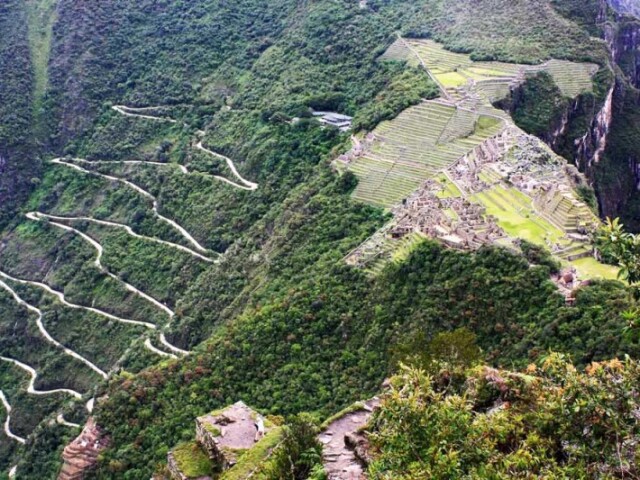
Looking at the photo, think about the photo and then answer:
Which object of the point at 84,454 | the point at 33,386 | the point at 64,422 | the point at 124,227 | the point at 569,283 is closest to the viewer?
the point at 569,283

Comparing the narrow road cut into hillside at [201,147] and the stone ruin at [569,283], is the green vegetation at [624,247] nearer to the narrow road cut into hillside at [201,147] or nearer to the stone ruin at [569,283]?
the stone ruin at [569,283]

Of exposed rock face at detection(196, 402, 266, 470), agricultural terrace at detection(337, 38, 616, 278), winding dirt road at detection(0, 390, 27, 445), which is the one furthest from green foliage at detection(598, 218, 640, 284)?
winding dirt road at detection(0, 390, 27, 445)

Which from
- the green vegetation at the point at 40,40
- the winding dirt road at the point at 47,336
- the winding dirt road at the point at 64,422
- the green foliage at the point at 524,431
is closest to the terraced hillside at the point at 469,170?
the green foliage at the point at 524,431

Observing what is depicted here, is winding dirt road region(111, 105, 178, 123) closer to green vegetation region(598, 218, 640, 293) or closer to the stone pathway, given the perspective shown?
the stone pathway

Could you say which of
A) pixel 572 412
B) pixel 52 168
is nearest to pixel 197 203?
pixel 52 168

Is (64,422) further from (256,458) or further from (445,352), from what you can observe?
(445,352)

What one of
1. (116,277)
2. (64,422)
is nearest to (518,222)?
(64,422)

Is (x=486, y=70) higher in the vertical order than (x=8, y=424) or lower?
higher

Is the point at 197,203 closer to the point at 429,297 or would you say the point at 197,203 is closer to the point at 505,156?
the point at 505,156
